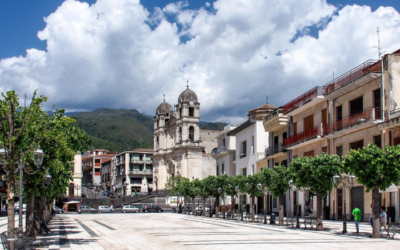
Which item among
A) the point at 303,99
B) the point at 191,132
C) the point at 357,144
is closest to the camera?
the point at 357,144

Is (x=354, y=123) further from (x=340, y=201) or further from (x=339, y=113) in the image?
(x=340, y=201)

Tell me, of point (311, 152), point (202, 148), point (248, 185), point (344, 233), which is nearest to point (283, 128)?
point (311, 152)

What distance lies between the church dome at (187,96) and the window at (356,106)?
Answer: 179ft

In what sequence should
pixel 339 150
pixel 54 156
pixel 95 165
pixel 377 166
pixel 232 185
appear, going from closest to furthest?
pixel 54 156 < pixel 377 166 < pixel 339 150 < pixel 232 185 < pixel 95 165

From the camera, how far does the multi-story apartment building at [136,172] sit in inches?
4208

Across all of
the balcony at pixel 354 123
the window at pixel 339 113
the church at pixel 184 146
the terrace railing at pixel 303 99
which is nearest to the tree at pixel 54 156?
the balcony at pixel 354 123

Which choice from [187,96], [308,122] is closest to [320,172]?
[308,122]

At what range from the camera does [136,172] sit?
4230 inches

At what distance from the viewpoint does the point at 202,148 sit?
274 ft

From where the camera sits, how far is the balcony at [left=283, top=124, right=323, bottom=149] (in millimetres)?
36350

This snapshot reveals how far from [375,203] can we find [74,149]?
13.9 metres

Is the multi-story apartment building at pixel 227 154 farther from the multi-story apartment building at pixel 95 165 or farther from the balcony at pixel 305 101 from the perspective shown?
the multi-story apartment building at pixel 95 165

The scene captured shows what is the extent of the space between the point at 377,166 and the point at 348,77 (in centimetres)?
1403

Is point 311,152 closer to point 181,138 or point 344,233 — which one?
point 344,233
